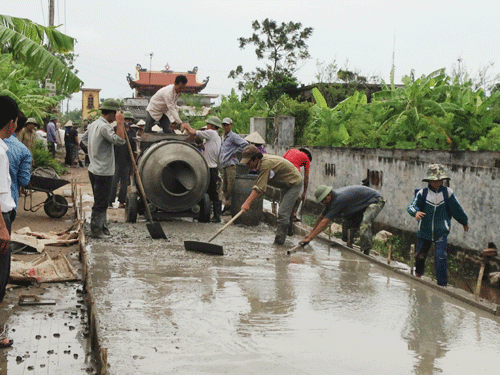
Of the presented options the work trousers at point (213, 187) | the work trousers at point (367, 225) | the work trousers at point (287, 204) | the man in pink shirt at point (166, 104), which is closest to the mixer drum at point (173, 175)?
the work trousers at point (213, 187)

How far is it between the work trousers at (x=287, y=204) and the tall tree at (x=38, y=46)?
12.5 feet

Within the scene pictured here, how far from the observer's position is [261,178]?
837cm

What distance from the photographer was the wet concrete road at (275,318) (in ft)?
13.9

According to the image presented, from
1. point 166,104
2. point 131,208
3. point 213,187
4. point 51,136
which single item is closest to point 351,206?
point 213,187

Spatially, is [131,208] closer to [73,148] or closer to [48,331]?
[48,331]

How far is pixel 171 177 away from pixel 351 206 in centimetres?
323

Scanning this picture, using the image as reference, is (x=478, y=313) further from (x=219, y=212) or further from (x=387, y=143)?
(x=387, y=143)

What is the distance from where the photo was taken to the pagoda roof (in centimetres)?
4462

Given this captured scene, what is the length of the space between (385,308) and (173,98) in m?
6.49

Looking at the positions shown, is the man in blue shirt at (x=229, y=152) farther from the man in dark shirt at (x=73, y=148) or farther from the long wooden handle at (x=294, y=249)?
the man in dark shirt at (x=73, y=148)

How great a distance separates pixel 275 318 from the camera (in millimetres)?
5273

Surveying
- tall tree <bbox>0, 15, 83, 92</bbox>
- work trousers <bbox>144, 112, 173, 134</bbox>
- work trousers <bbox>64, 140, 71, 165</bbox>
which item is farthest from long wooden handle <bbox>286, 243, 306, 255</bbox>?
work trousers <bbox>64, 140, 71, 165</bbox>

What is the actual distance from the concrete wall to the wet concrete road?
2.02m

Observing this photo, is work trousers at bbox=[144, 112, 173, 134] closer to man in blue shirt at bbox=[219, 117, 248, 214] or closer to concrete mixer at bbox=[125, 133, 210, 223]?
concrete mixer at bbox=[125, 133, 210, 223]
